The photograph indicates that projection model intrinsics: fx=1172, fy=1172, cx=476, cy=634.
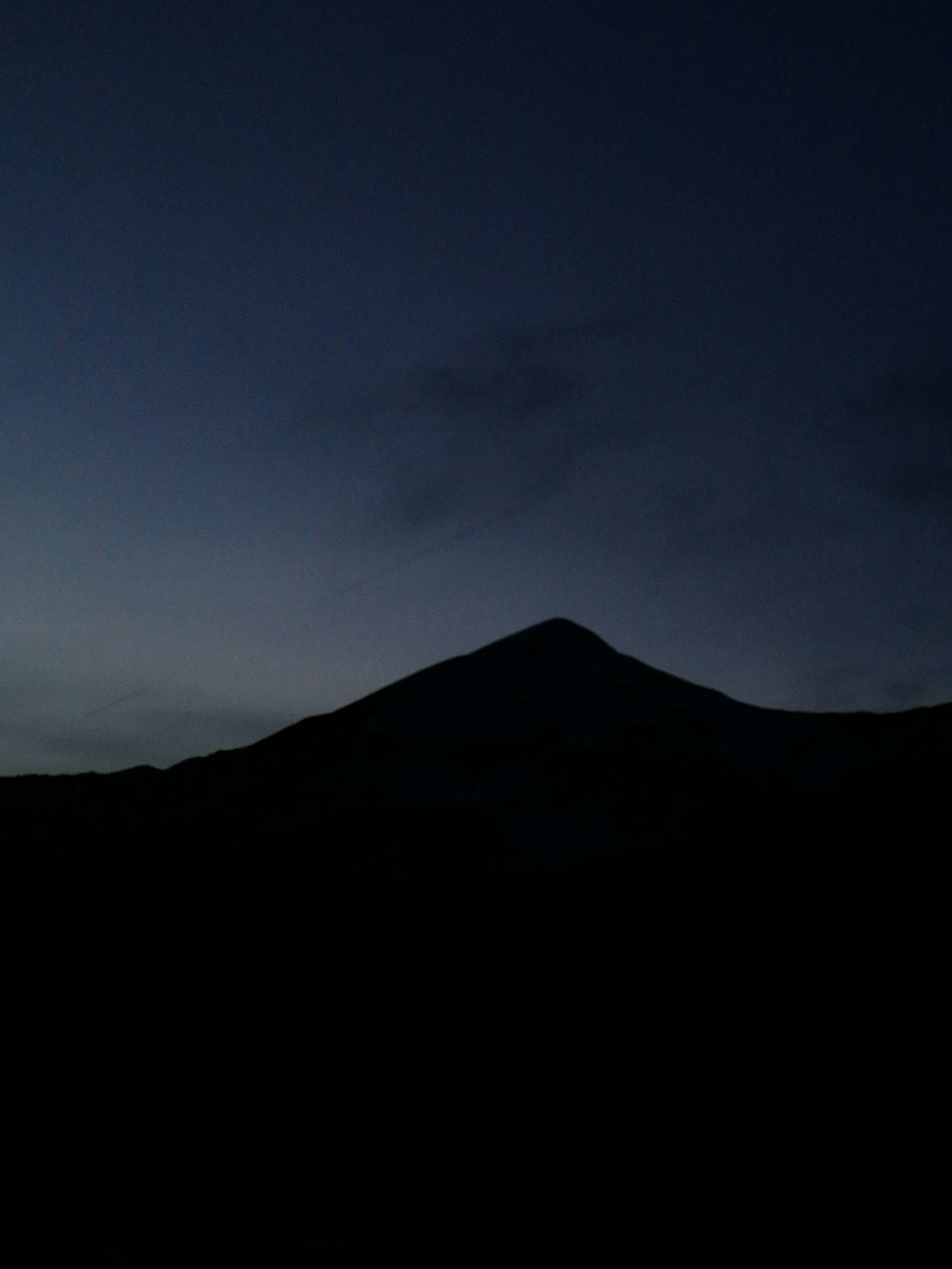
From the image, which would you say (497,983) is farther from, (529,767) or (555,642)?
(555,642)

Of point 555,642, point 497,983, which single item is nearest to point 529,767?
point 555,642

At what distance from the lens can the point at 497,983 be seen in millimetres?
23000

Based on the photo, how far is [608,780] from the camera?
3391 cm

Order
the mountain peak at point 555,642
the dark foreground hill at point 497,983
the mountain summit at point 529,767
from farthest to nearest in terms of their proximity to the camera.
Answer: the mountain peak at point 555,642, the mountain summit at point 529,767, the dark foreground hill at point 497,983

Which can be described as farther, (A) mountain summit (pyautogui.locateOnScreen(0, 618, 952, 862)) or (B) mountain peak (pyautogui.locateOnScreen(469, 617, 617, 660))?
(B) mountain peak (pyautogui.locateOnScreen(469, 617, 617, 660))

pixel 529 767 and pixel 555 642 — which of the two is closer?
pixel 529 767

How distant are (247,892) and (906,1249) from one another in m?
21.1

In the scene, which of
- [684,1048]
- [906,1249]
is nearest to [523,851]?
[684,1048]

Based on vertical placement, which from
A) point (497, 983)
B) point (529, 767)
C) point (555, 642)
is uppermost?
point (555, 642)

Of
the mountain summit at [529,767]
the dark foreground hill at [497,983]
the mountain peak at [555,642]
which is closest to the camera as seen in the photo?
the dark foreground hill at [497,983]

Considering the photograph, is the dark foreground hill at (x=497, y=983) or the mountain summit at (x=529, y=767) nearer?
the dark foreground hill at (x=497, y=983)

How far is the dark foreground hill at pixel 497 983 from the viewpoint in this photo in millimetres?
14359

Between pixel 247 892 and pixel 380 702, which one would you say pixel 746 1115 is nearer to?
pixel 247 892

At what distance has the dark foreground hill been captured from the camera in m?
14.4
